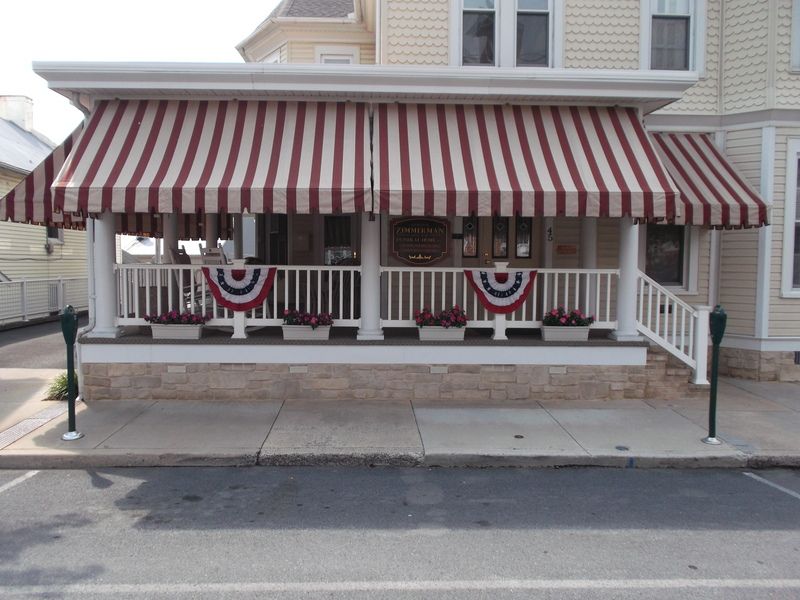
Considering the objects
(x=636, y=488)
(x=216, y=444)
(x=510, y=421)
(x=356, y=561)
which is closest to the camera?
(x=356, y=561)

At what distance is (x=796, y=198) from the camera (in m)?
9.20

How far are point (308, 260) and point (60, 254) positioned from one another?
13924 millimetres

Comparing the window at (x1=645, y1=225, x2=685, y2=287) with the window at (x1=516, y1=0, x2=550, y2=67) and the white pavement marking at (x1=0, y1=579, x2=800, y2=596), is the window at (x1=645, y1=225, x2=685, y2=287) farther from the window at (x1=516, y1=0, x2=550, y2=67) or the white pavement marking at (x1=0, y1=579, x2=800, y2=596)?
the white pavement marking at (x1=0, y1=579, x2=800, y2=596)

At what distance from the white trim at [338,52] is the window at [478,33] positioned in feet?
12.3

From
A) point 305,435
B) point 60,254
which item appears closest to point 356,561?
point 305,435

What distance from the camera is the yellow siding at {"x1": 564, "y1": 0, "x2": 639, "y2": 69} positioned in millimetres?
9523

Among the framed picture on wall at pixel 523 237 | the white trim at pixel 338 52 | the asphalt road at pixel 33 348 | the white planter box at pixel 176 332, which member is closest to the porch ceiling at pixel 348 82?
the framed picture on wall at pixel 523 237

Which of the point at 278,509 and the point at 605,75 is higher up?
the point at 605,75

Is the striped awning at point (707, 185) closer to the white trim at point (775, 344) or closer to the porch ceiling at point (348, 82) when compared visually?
the porch ceiling at point (348, 82)

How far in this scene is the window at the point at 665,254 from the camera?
9.93m

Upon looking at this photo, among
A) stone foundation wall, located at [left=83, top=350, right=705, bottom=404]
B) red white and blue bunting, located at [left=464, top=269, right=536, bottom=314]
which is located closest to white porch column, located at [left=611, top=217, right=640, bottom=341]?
stone foundation wall, located at [left=83, top=350, right=705, bottom=404]

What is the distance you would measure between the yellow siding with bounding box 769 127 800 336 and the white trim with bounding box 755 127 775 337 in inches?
3.2

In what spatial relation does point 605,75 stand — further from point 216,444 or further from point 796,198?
point 216,444

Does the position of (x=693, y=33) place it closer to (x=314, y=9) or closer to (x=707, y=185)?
(x=707, y=185)
